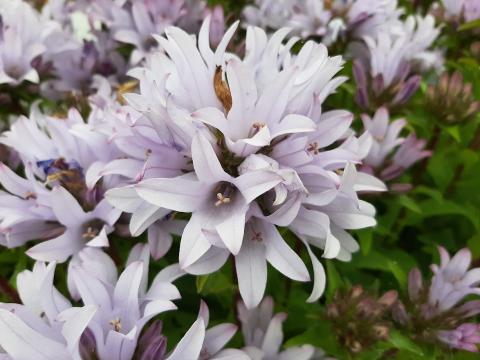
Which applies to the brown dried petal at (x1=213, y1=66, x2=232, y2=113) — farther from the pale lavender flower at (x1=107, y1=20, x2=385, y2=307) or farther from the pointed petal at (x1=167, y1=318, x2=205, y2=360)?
the pointed petal at (x1=167, y1=318, x2=205, y2=360)

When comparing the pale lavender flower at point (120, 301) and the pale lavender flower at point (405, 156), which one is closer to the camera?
the pale lavender flower at point (120, 301)

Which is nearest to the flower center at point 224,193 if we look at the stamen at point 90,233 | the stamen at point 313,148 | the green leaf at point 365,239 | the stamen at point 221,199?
the stamen at point 221,199

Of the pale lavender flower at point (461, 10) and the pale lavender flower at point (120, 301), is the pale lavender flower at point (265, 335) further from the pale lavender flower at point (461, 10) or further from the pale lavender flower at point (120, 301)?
the pale lavender flower at point (461, 10)

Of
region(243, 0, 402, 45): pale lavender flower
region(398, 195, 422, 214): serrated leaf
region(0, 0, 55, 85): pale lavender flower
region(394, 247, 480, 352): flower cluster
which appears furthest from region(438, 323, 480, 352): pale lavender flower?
region(0, 0, 55, 85): pale lavender flower

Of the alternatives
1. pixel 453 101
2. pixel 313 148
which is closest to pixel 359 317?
pixel 313 148

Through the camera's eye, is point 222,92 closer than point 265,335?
Yes

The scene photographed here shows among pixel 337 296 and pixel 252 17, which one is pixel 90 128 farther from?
pixel 252 17

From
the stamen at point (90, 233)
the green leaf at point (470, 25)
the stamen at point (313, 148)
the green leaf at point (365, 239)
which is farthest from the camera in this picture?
the green leaf at point (470, 25)

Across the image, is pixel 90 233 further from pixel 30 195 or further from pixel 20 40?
pixel 20 40
